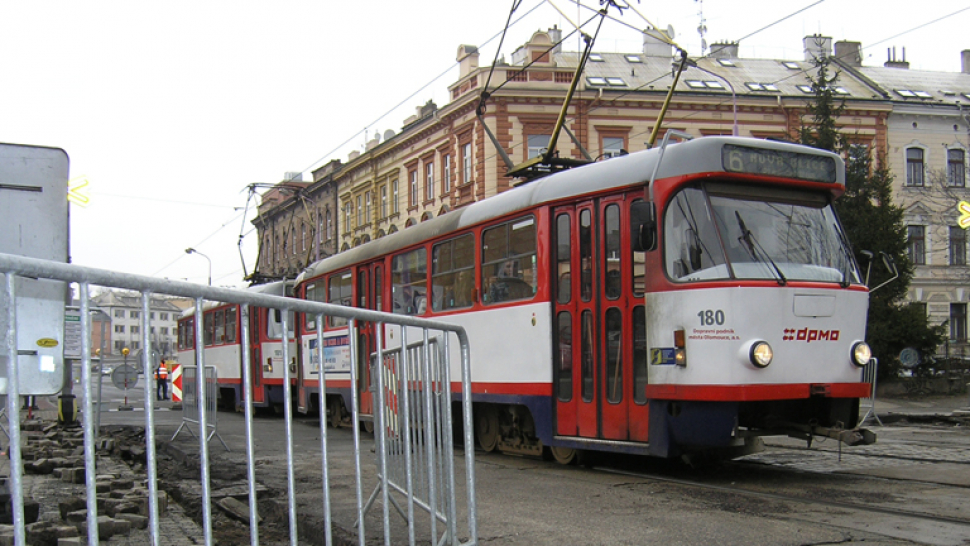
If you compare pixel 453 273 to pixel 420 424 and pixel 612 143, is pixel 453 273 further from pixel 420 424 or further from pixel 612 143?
pixel 612 143

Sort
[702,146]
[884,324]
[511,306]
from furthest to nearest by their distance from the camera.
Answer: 1. [884,324]
2. [511,306]
3. [702,146]

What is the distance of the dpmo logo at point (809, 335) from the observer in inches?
311

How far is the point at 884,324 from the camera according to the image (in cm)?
2708

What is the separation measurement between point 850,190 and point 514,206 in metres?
21.4

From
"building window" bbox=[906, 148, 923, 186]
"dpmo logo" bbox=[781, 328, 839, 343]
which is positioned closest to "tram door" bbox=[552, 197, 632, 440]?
"dpmo logo" bbox=[781, 328, 839, 343]

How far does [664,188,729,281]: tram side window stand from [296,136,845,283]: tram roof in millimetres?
273

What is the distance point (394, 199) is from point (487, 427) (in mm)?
34290

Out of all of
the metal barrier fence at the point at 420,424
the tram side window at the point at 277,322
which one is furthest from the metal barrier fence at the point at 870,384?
the tram side window at the point at 277,322

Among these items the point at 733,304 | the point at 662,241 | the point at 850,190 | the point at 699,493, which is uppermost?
the point at 850,190

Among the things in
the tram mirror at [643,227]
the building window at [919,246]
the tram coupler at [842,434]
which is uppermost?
the building window at [919,246]

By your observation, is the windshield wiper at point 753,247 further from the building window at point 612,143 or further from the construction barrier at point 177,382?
the building window at point 612,143

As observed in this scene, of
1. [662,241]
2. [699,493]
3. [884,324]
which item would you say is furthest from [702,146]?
[884,324]

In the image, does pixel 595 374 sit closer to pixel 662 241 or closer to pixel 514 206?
pixel 662 241

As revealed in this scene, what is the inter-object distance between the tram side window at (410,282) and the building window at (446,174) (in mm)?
26205
